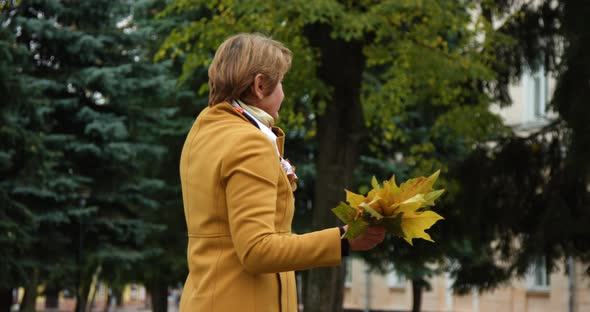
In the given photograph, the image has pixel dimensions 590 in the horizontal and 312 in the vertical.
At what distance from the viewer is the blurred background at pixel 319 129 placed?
1433cm

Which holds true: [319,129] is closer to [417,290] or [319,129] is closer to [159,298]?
[159,298]

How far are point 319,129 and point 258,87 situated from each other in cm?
1248

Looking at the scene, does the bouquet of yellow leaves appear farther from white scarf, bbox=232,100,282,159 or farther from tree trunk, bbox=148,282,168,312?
tree trunk, bbox=148,282,168,312

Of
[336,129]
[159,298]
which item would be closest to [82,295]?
[159,298]

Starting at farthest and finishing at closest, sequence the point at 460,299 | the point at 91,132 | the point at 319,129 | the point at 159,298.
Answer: the point at 460,299 < the point at 159,298 < the point at 91,132 < the point at 319,129

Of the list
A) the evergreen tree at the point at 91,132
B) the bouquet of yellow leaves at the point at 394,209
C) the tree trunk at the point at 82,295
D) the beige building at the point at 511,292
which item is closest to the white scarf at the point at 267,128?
the bouquet of yellow leaves at the point at 394,209

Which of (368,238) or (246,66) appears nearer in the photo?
(368,238)

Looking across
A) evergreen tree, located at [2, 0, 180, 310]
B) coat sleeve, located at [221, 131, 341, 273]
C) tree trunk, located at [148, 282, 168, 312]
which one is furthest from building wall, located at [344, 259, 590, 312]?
coat sleeve, located at [221, 131, 341, 273]

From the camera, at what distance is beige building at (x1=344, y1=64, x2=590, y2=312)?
27.4 meters

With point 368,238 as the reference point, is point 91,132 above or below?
above

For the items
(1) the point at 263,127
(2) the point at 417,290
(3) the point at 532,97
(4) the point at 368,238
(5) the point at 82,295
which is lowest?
(4) the point at 368,238

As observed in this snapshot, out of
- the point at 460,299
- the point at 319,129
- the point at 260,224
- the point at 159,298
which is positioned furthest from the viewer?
the point at 460,299

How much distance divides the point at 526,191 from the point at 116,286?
8.97 meters

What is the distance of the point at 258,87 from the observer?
2748 millimetres
